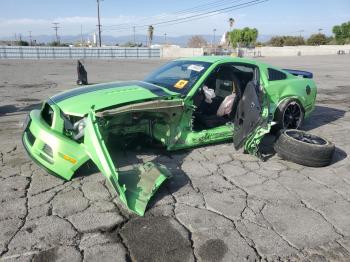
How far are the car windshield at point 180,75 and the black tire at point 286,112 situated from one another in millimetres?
1490

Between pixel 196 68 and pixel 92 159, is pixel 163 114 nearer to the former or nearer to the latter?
pixel 196 68

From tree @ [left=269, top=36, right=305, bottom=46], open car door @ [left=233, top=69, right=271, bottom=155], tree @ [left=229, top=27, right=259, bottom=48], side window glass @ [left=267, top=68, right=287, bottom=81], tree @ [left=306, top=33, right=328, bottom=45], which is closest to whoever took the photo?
open car door @ [left=233, top=69, right=271, bottom=155]

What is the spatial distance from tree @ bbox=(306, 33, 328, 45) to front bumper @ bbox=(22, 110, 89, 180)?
81.4m

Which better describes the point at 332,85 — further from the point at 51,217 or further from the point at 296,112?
the point at 51,217

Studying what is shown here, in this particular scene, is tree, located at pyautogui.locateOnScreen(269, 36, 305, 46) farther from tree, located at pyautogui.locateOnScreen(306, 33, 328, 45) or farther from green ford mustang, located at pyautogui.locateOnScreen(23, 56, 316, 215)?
green ford mustang, located at pyautogui.locateOnScreen(23, 56, 316, 215)

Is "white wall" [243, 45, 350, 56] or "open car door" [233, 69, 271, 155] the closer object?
"open car door" [233, 69, 271, 155]

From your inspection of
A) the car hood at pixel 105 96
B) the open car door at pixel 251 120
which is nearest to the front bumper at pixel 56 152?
the car hood at pixel 105 96

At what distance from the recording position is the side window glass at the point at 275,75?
5698 millimetres

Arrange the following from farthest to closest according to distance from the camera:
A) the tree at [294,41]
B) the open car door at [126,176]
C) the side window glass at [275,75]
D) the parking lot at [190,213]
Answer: the tree at [294,41]
the side window glass at [275,75]
the open car door at [126,176]
the parking lot at [190,213]

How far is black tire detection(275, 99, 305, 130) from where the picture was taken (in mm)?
5555

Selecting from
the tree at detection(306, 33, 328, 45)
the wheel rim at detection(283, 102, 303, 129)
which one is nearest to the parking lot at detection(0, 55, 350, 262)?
the wheel rim at detection(283, 102, 303, 129)

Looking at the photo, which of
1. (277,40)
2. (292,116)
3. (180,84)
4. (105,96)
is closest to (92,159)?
(105,96)

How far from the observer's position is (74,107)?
160 inches

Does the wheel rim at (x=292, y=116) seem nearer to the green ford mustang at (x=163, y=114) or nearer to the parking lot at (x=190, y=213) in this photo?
the green ford mustang at (x=163, y=114)
